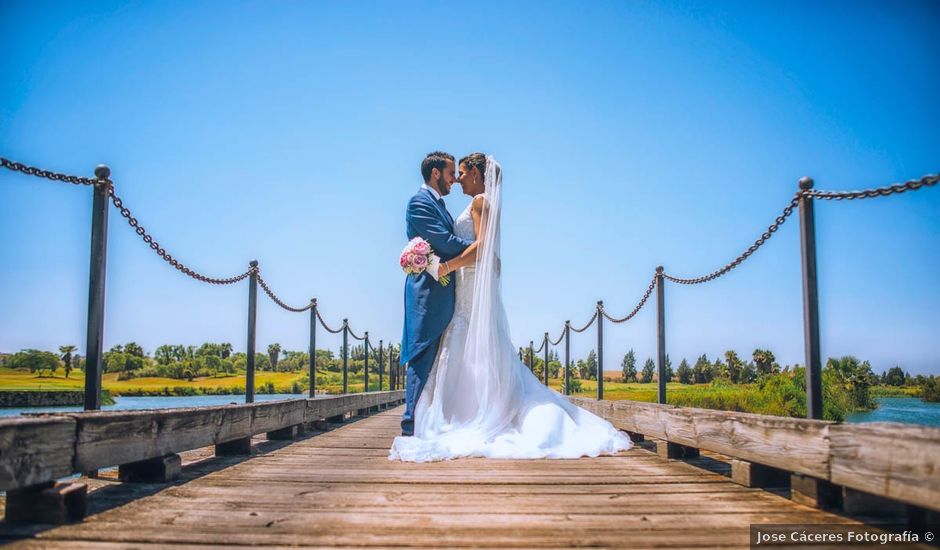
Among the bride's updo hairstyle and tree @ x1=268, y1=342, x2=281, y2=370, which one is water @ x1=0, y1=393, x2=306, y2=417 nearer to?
the bride's updo hairstyle

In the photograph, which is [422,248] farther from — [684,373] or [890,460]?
[684,373]

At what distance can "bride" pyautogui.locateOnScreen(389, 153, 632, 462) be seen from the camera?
14.5 feet

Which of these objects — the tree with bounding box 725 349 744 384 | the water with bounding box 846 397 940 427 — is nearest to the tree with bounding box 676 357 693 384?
the tree with bounding box 725 349 744 384

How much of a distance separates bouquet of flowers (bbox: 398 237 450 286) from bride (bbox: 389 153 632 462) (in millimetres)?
167

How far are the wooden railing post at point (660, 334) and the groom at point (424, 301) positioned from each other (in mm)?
1764

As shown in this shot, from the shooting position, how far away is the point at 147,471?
3.31m

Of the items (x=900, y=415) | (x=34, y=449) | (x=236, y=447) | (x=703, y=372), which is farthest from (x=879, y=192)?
(x=703, y=372)

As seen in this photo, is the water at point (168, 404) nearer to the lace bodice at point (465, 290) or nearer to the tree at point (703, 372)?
the lace bodice at point (465, 290)

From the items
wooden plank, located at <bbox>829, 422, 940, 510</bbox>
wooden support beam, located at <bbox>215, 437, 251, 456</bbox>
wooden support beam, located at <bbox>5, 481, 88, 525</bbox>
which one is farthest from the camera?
wooden support beam, located at <bbox>215, 437, 251, 456</bbox>

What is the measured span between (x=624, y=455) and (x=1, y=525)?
3.62 m

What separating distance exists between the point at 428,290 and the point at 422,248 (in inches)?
14.2

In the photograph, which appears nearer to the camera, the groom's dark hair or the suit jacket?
the suit jacket

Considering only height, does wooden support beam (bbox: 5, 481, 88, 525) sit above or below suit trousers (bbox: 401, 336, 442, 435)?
below

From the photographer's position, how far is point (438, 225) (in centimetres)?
532
